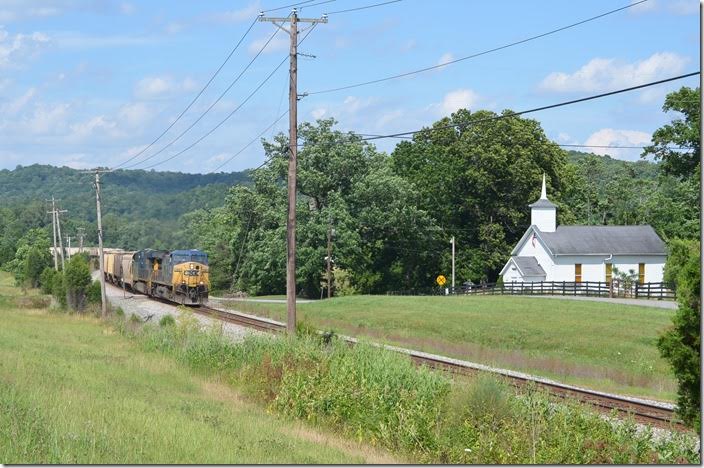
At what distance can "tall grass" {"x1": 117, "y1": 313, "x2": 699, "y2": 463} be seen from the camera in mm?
15992

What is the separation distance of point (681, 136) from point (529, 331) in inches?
732

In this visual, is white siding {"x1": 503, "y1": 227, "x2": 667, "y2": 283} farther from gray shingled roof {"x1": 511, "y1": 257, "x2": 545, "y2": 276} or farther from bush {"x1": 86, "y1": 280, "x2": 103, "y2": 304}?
bush {"x1": 86, "y1": 280, "x2": 103, "y2": 304}

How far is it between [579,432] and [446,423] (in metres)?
2.51

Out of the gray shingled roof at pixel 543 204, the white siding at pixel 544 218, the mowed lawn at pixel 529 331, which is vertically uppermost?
the gray shingled roof at pixel 543 204

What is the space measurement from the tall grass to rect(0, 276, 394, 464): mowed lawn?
891mm

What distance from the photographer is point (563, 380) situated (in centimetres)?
2920

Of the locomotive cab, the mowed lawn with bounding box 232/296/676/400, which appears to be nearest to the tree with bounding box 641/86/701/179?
the mowed lawn with bounding box 232/296/676/400

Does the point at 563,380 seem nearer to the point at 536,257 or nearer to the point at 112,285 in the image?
the point at 536,257

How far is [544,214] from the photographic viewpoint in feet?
261

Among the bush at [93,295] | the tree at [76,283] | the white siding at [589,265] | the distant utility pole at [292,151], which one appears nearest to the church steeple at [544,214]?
the white siding at [589,265]

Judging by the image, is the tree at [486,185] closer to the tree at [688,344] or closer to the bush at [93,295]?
the bush at [93,295]

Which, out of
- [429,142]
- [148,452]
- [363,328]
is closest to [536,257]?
[429,142]

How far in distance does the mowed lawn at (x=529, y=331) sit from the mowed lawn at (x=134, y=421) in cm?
1238

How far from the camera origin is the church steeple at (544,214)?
79438 millimetres
